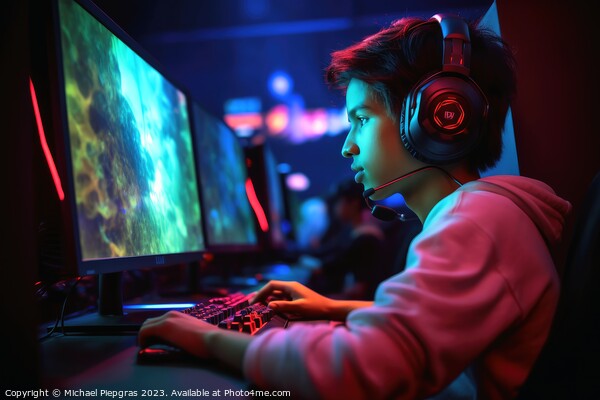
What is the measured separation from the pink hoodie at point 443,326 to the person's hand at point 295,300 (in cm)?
33

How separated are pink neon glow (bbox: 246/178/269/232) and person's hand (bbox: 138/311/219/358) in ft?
5.21

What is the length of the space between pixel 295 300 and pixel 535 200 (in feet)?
1.53

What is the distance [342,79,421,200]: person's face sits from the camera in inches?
32.7

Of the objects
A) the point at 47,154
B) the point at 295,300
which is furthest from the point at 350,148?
the point at 47,154

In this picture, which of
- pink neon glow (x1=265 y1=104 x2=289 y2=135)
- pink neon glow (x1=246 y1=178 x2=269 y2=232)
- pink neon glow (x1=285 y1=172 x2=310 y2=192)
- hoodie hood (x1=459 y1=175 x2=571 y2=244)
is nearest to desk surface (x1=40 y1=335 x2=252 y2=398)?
hoodie hood (x1=459 y1=175 x2=571 y2=244)

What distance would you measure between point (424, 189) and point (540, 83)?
18.3 inches

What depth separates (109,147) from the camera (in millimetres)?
779

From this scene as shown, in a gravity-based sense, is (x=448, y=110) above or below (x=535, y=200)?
above

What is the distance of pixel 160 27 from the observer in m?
3.66

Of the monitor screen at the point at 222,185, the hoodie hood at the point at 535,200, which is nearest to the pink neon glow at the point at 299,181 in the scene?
the monitor screen at the point at 222,185

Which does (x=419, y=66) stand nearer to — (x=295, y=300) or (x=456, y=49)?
(x=456, y=49)

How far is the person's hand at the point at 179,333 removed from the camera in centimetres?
54

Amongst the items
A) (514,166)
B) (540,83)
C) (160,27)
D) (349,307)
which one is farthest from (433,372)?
(160,27)

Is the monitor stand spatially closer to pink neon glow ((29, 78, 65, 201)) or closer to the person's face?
pink neon glow ((29, 78, 65, 201))
